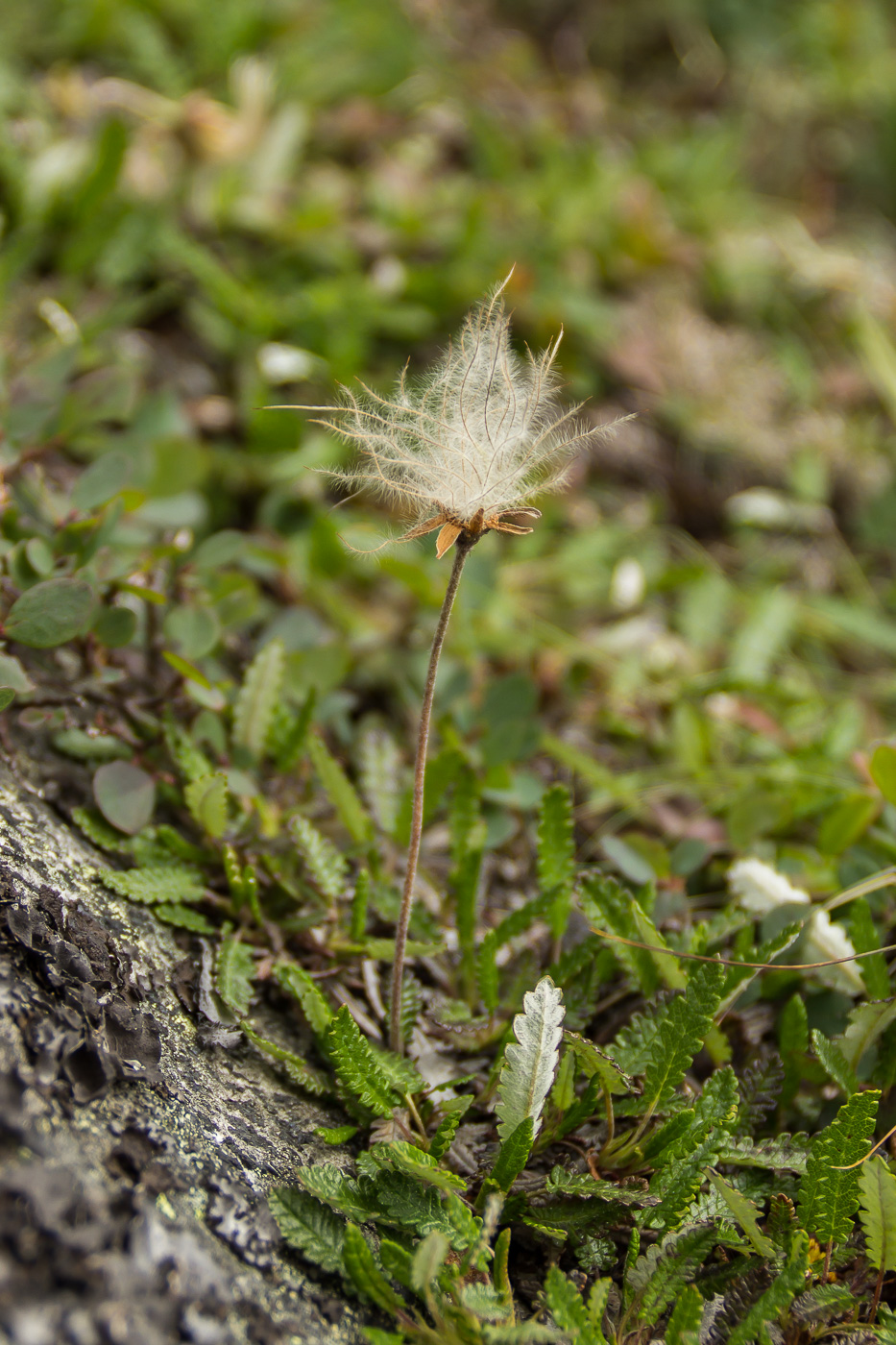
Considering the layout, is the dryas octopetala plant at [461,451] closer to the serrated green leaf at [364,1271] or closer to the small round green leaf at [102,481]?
the serrated green leaf at [364,1271]

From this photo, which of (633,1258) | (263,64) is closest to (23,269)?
(263,64)

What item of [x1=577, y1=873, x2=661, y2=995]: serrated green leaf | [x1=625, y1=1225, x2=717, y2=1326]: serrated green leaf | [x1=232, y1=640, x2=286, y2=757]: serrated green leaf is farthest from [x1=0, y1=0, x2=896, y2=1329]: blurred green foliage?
[x1=625, y1=1225, x2=717, y2=1326]: serrated green leaf

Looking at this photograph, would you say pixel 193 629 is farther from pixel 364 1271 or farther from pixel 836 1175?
pixel 836 1175

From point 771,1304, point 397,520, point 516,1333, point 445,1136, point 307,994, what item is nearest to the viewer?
point 516,1333

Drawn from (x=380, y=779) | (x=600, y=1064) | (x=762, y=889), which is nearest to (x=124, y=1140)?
(x=600, y=1064)

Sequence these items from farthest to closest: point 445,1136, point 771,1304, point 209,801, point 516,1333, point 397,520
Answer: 1. point 397,520
2. point 209,801
3. point 445,1136
4. point 771,1304
5. point 516,1333

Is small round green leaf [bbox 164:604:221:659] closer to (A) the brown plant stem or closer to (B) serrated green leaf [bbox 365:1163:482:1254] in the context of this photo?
(B) serrated green leaf [bbox 365:1163:482:1254]
